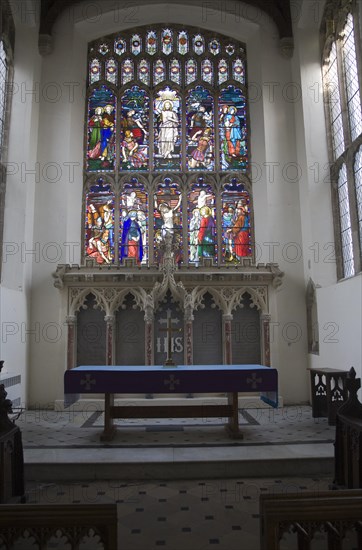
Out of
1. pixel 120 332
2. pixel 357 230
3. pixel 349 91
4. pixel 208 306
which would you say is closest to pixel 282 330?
pixel 208 306

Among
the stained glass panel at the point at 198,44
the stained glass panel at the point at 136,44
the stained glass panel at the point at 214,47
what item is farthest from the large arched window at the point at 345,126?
the stained glass panel at the point at 136,44

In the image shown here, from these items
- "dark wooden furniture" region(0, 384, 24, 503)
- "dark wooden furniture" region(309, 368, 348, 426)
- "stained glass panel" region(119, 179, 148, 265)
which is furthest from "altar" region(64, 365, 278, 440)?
"stained glass panel" region(119, 179, 148, 265)

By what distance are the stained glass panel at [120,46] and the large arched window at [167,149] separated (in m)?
0.03

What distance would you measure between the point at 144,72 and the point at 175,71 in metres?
0.86

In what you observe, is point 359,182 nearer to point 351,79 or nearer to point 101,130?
point 351,79

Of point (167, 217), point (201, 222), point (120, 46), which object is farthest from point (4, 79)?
point (201, 222)

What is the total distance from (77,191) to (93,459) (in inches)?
301

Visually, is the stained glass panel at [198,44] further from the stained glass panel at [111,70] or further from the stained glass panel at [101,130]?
the stained glass panel at [101,130]

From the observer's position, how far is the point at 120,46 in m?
13.2

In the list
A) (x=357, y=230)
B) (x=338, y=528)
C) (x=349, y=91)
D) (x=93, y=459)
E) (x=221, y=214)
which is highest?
(x=349, y=91)

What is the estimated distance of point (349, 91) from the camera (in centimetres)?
974

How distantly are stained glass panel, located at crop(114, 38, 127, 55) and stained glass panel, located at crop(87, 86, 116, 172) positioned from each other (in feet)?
3.84

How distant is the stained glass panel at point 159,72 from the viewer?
42.9ft

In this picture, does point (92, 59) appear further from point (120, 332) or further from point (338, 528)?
point (338, 528)
